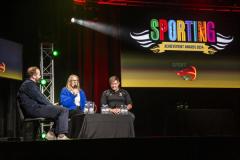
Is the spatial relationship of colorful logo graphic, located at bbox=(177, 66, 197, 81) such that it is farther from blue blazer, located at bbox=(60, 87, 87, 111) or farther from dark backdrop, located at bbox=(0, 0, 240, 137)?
blue blazer, located at bbox=(60, 87, 87, 111)

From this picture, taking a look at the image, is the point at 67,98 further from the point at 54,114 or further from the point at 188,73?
the point at 188,73

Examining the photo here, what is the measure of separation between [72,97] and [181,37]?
2874mm

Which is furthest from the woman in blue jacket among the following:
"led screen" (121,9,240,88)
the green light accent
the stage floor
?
the stage floor

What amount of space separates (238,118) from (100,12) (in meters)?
3.28

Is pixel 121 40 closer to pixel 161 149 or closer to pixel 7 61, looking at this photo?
pixel 7 61

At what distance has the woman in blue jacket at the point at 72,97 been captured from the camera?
17.2 feet

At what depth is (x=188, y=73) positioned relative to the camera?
24.1 ft

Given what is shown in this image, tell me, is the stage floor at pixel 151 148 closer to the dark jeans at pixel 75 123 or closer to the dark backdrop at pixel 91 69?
the dark jeans at pixel 75 123

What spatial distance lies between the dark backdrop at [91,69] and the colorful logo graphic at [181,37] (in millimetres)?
598

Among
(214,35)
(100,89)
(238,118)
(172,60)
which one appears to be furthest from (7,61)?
(238,118)

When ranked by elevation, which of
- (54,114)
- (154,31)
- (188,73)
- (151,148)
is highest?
(154,31)

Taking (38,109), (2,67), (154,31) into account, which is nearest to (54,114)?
(38,109)

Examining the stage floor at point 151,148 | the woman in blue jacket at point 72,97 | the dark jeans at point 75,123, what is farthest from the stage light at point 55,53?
the stage floor at point 151,148

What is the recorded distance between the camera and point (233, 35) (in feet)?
25.2
